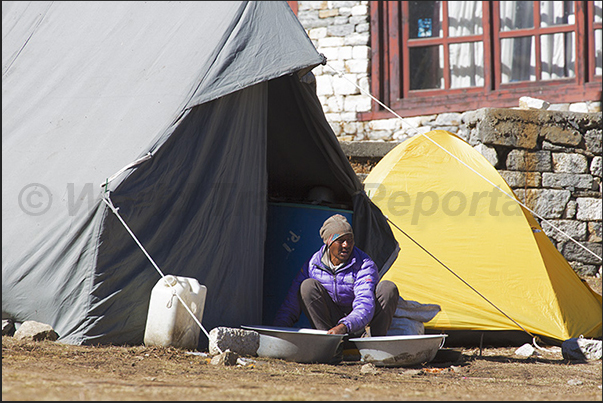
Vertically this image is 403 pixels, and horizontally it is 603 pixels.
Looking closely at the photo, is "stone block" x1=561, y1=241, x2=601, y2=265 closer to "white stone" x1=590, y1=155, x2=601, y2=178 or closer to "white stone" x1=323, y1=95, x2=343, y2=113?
"white stone" x1=590, y1=155, x2=601, y2=178

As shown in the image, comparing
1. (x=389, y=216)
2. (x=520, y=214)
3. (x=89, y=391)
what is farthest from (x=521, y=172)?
(x=89, y=391)

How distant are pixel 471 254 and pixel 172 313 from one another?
2.55 m

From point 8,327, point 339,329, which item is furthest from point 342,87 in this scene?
point 8,327

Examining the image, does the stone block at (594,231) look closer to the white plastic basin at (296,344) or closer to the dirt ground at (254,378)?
the dirt ground at (254,378)

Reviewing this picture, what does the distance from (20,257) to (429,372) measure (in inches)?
91.0

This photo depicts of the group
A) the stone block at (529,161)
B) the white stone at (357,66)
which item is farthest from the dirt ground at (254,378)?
the white stone at (357,66)

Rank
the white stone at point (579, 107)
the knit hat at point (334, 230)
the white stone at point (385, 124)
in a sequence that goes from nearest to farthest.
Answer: the knit hat at point (334, 230)
the white stone at point (579, 107)
the white stone at point (385, 124)

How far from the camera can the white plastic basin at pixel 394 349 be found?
3.77 m

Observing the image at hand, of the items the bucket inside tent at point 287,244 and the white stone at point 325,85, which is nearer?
the bucket inside tent at point 287,244

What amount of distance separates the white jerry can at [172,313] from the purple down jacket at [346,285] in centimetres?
65

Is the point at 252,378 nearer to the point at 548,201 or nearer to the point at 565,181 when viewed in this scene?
the point at 548,201

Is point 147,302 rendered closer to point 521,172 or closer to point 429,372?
point 429,372

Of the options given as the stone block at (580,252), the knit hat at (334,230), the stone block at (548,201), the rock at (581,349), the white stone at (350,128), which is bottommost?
the rock at (581,349)

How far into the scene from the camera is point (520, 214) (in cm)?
540
